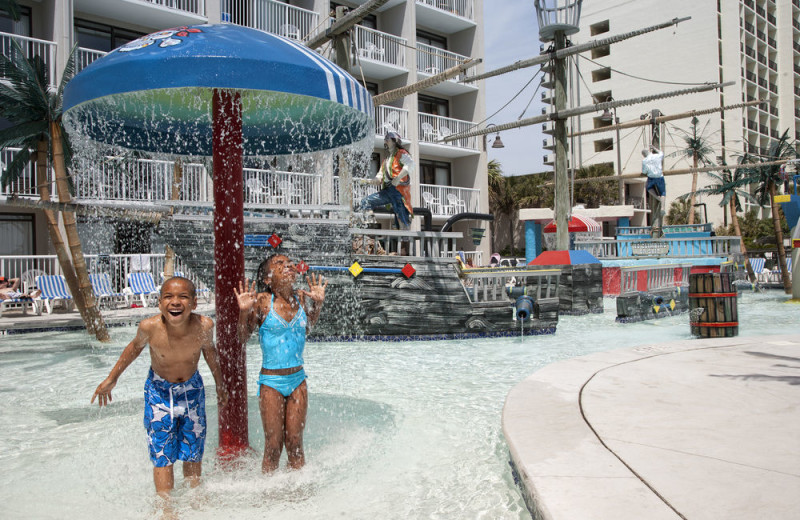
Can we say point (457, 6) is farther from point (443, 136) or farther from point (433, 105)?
point (443, 136)

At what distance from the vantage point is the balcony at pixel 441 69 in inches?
969

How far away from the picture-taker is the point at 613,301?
17438mm

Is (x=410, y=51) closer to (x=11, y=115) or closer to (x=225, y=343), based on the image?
(x=11, y=115)

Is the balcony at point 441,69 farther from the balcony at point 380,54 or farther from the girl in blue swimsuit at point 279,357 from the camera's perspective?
the girl in blue swimsuit at point 279,357

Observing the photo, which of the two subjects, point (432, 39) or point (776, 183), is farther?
point (432, 39)

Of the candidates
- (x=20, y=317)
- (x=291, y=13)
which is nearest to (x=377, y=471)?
(x=20, y=317)

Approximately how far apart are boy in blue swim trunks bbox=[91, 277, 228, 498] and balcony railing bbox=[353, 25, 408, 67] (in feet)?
64.9

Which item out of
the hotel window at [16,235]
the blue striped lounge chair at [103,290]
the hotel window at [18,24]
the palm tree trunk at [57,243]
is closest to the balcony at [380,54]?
the hotel window at [18,24]

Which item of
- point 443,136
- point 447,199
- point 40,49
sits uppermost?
point 40,49

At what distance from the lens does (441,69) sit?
25.5 m

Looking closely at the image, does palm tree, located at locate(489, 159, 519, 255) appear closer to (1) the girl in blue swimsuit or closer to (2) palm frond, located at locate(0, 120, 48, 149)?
(2) palm frond, located at locate(0, 120, 48, 149)

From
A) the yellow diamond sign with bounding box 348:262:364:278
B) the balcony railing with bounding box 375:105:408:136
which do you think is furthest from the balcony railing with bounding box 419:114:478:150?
the yellow diamond sign with bounding box 348:262:364:278

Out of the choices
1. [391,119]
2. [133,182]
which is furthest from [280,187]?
[391,119]

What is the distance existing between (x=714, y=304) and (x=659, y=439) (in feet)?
21.2
